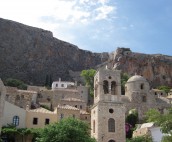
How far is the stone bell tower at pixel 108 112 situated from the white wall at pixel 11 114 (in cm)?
964

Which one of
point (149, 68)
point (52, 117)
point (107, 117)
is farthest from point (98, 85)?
point (149, 68)

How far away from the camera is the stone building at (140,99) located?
206 feet

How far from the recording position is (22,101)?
58.3 metres

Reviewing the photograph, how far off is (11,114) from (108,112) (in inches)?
516

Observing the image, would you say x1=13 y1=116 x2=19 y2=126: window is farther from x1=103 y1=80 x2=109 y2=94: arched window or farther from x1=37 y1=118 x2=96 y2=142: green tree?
x1=103 y1=80 x2=109 y2=94: arched window

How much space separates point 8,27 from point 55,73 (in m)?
19.2

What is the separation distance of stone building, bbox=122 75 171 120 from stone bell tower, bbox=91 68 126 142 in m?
15.7

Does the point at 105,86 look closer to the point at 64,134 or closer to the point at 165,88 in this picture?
the point at 64,134

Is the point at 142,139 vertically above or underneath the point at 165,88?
underneath

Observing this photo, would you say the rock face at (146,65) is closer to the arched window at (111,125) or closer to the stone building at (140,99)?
the stone building at (140,99)

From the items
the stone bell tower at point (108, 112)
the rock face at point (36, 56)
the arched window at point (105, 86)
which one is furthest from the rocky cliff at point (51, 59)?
the stone bell tower at point (108, 112)

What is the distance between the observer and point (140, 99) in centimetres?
6328

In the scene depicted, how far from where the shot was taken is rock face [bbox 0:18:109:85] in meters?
95.2

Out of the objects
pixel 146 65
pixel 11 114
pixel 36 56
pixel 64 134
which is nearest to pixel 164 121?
pixel 64 134
